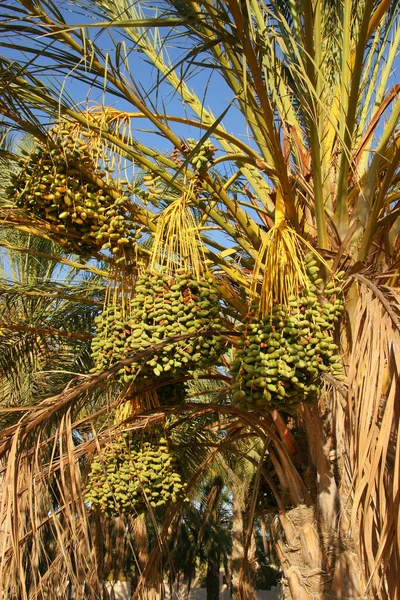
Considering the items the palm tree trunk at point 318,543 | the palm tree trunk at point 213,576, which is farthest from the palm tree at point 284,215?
the palm tree trunk at point 213,576

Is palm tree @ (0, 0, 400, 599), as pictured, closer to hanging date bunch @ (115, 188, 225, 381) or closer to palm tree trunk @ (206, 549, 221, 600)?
hanging date bunch @ (115, 188, 225, 381)

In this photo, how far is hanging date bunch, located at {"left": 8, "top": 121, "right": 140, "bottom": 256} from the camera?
2.71 metres

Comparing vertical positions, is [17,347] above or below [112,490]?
above

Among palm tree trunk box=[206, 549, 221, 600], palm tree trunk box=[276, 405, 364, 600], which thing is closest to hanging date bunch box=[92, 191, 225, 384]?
palm tree trunk box=[276, 405, 364, 600]

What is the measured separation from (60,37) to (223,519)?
1802 centimetres

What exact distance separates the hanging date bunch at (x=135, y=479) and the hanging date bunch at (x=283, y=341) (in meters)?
0.87

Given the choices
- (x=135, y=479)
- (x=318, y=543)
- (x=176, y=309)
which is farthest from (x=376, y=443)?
(x=135, y=479)

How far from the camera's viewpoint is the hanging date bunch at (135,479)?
3051 mm

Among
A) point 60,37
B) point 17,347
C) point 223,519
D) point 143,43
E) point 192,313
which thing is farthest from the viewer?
point 223,519

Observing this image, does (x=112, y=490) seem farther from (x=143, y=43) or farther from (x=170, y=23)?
(x=143, y=43)

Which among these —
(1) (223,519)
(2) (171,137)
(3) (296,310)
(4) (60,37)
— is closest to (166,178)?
(2) (171,137)

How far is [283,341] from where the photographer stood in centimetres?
227

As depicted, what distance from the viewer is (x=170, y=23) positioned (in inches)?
71.7

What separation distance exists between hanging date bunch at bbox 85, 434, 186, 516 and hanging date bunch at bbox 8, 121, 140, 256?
3.23ft
